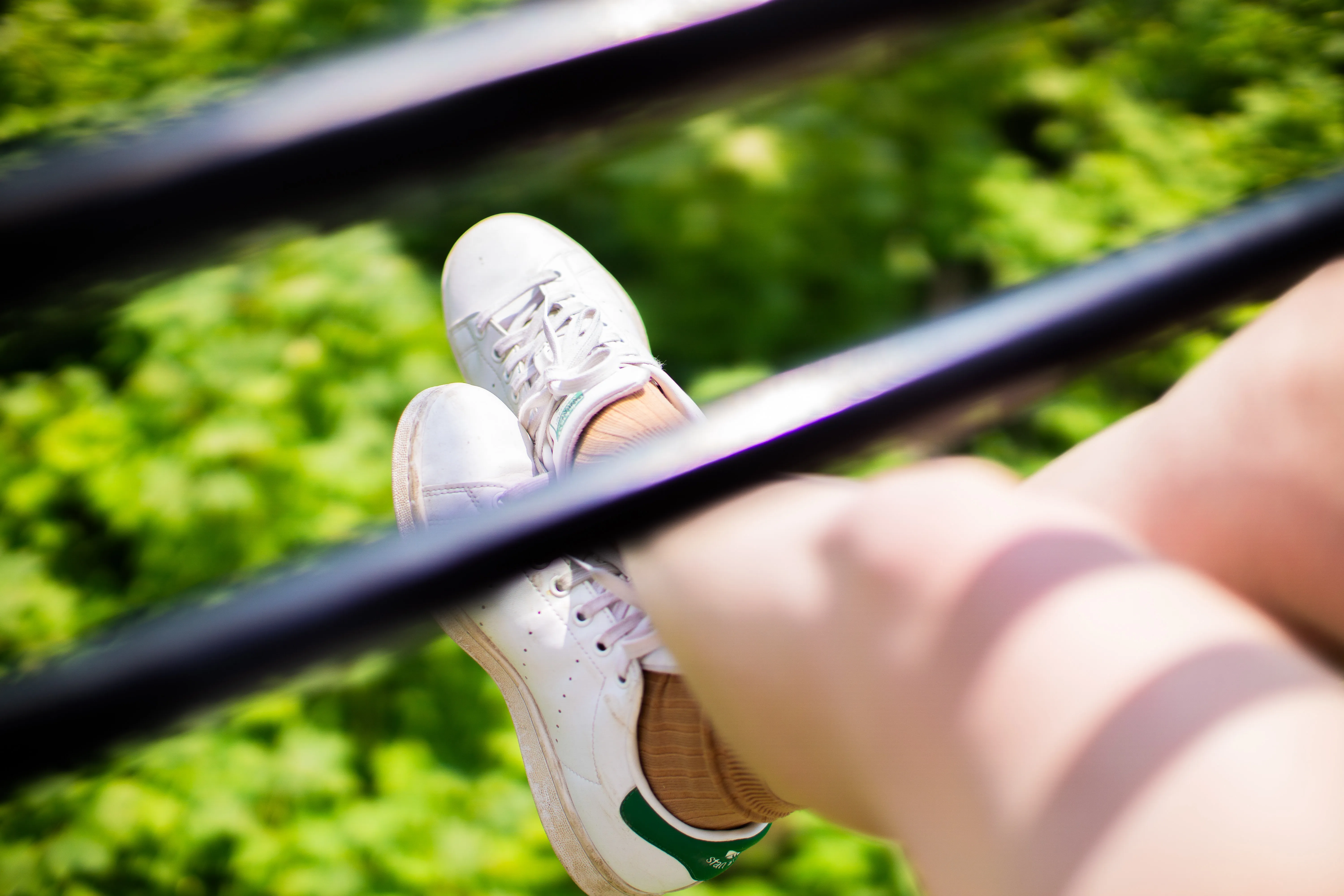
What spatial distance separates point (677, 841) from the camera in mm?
977

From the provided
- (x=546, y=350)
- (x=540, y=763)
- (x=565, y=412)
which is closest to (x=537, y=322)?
(x=546, y=350)

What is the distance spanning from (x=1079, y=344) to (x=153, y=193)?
353mm

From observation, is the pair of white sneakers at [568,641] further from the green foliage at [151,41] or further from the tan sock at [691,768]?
the green foliage at [151,41]

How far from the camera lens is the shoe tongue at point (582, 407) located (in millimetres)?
984

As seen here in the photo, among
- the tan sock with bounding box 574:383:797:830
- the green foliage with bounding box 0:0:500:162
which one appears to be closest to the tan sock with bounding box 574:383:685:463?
the tan sock with bounding box 574:383:797:830

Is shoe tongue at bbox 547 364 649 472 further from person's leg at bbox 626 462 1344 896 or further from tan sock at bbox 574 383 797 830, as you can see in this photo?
person's leg at bbox 626 462 1344 896

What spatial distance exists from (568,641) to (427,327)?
2.59ft

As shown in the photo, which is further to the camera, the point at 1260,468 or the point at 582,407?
the point at 582,407

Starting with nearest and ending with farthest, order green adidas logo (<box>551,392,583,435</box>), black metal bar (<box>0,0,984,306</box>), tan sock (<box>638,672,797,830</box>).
Result: black metal bar (<box>0,0,984,306</box>) → tan sock (<box>638,672,797,830</box>) → green adidas logo (<box>551,392,583,435</box>)

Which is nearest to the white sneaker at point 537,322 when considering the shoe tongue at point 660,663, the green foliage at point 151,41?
the shoe tongue at point 660,663

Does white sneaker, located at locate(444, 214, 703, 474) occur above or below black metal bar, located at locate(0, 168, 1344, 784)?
below

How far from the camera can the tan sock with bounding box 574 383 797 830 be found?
0.91 m

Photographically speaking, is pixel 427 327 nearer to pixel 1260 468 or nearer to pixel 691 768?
pixel 691 768

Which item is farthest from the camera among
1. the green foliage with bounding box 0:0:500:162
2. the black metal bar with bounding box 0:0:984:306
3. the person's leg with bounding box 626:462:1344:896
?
the green foliage with bounding box 0:0:500:162
